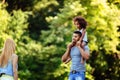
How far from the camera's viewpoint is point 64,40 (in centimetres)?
2353

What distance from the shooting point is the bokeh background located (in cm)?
2316

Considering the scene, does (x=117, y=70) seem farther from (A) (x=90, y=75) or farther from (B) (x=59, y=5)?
(B) (x=59, y=5)

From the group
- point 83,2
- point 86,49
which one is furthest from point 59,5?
point 86,49

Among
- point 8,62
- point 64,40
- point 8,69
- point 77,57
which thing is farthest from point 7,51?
point 64,40

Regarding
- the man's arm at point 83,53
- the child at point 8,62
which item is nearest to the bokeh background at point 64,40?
the man's arm at point 83,53

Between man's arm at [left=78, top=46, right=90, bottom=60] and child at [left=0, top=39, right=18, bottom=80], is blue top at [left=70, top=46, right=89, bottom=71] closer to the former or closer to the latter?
man's arm at [left=78, top=46, right=90, bottom=60]

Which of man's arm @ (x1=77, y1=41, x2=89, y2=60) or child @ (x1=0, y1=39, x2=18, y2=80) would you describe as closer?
child @ (x1=0, y1=39, x2=18, y2=80)

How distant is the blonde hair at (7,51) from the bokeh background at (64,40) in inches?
587

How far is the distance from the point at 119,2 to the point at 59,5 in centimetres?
485

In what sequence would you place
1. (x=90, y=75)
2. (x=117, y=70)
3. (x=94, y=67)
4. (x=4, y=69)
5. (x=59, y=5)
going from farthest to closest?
(x=59, y=5) < (x=117, y=70) < (x=94, y=67) < (x=90, y=75) < (x=4, y=69)

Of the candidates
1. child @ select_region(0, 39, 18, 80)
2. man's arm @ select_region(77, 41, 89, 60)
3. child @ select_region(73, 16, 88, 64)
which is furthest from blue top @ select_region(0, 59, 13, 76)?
child @ select_region(73, 16, 88, 64)

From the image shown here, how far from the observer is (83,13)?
914 inches

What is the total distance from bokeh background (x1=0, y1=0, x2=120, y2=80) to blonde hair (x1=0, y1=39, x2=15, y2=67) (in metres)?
14.9

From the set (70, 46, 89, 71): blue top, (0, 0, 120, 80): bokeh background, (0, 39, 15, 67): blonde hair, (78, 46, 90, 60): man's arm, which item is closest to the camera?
(0, 39, 15, 67): blonde hair
